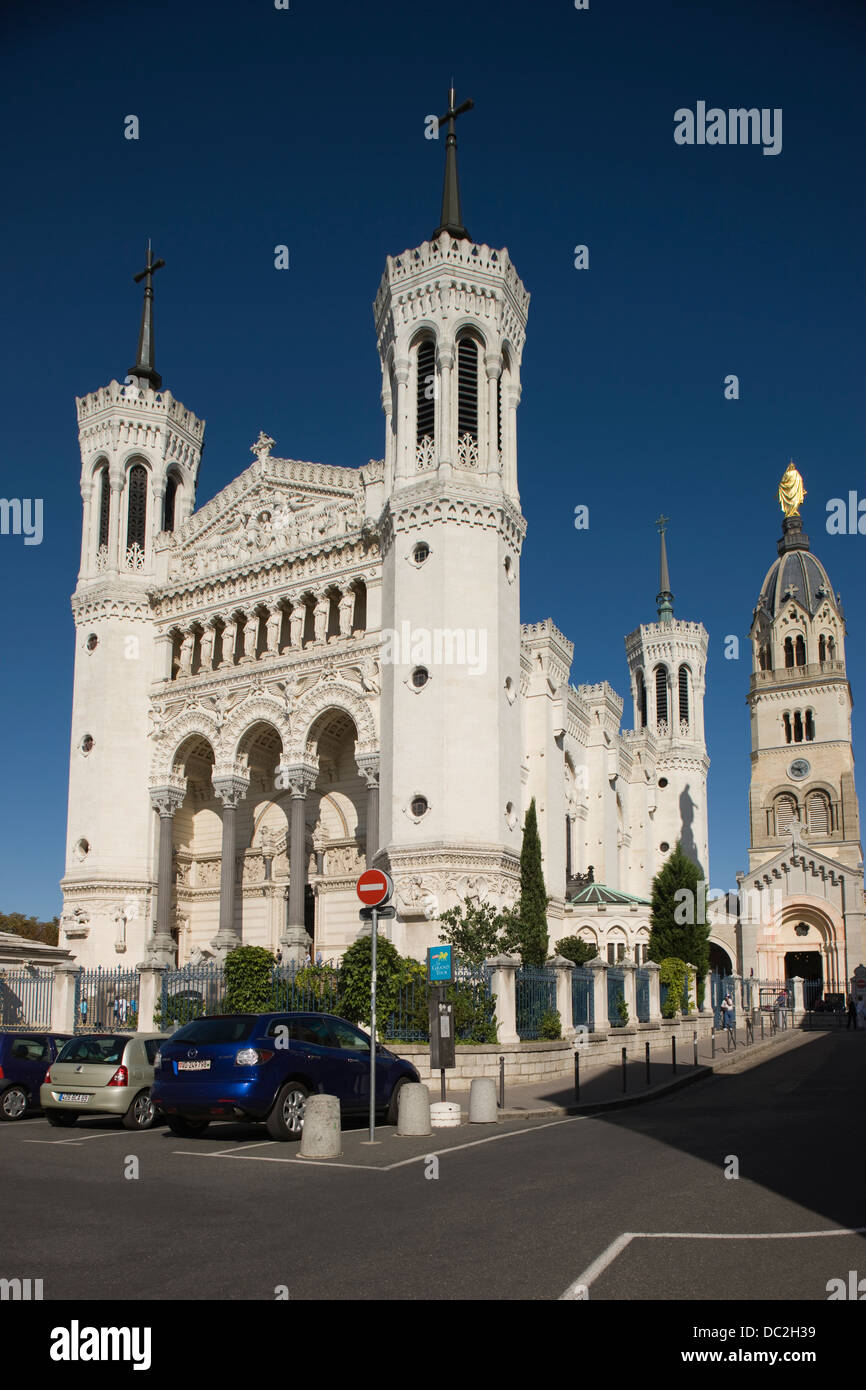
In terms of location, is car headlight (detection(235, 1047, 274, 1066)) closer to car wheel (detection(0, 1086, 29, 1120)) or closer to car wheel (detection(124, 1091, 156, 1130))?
car wheel (detection(124, 1091, 156, 1130))

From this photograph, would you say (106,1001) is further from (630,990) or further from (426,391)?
(426,391)

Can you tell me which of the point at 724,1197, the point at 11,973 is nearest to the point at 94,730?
the point at 11,973

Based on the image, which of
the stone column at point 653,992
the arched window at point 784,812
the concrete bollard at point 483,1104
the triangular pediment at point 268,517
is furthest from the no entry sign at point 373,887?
the arched window at point 784,812

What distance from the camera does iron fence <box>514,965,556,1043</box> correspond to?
2428 cm

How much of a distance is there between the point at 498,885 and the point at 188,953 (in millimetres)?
15241

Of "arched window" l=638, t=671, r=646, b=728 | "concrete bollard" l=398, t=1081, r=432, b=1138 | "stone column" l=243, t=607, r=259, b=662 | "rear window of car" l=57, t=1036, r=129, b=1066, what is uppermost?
"arched window" l=638, t=671, r=646, b=728

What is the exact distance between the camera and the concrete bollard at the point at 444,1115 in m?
15.9

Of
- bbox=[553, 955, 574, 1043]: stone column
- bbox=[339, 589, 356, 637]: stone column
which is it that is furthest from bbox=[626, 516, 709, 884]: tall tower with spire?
bbox=[553, 955, 574, 1043]: stone column

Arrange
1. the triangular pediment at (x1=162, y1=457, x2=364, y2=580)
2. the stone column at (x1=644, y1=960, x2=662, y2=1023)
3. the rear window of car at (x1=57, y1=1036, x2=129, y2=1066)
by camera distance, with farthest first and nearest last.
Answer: the triangular pediment at (x1=162, y1=457, x2=364, y2=580) < the stone column at (x1=644, y1=960, x2=662, y2=1023) < the rear window of car at (x1=57, y1=1036, x2=129, y2=1066)

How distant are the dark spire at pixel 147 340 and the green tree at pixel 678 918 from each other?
27554 millimetres

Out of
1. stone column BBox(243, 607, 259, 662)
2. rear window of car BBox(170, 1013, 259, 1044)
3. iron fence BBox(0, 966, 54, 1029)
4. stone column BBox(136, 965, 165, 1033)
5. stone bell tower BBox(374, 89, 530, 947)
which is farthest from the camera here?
stone column BBox(243, 607, 259, 662)

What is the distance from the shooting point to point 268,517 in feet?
140

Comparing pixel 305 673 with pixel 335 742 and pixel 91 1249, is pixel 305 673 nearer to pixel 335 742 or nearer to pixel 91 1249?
pixel 335 742

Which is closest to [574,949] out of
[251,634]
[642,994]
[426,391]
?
[642,994]
